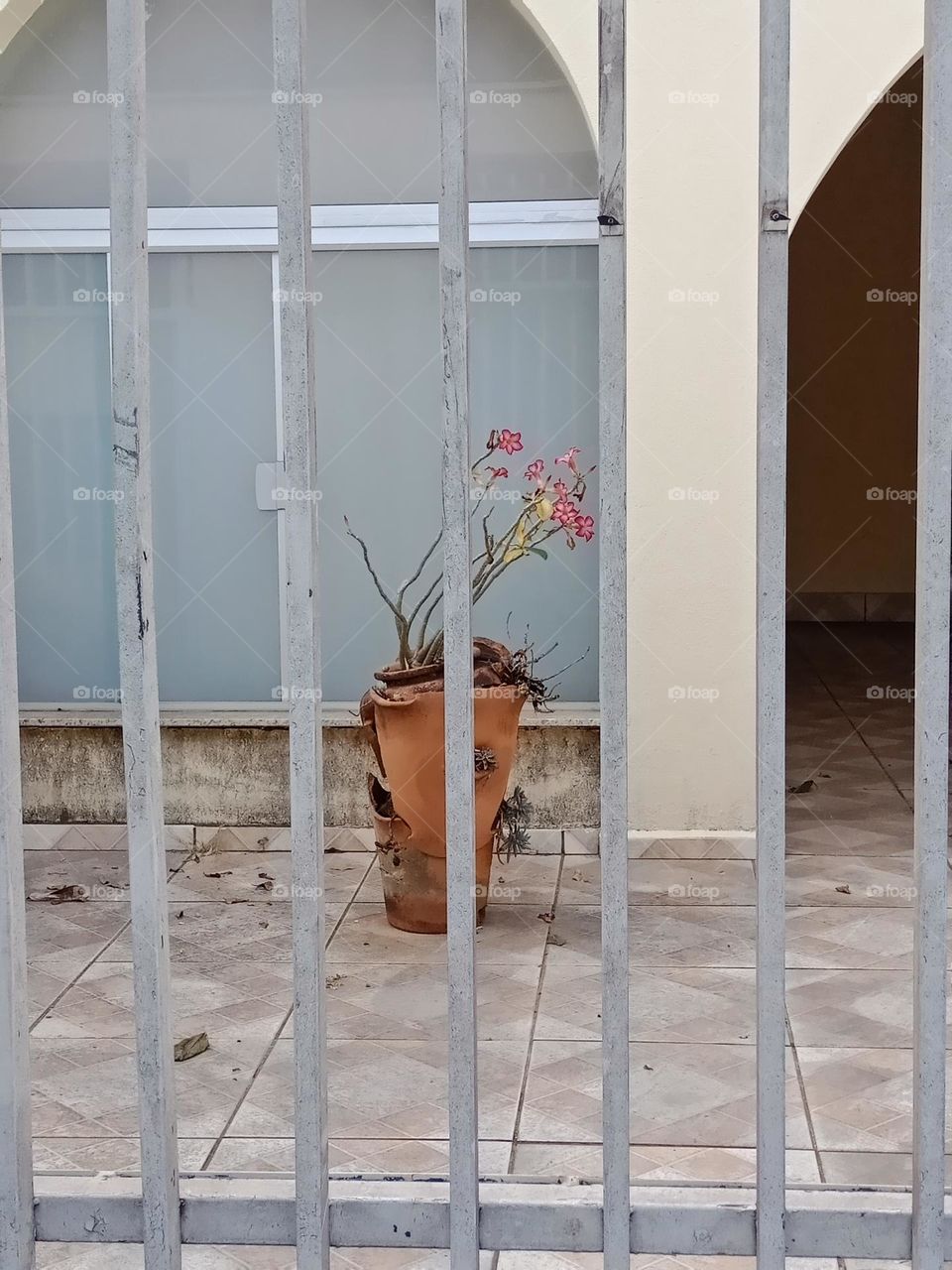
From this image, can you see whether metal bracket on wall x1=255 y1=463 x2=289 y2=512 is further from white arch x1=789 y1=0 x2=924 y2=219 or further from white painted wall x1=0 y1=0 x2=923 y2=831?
white arch x1=789 y1=0 x2=924 y2=219

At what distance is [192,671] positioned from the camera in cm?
605

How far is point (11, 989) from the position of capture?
1711 millimetres

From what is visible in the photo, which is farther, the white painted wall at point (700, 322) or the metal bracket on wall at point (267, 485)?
the metal bracket on wall at point (267, 485)

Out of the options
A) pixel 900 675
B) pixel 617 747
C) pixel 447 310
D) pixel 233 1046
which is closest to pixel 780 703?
pixel 617 747

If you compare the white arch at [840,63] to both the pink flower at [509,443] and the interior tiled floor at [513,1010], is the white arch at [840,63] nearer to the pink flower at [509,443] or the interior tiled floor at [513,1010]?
the pink flower at [509,443]

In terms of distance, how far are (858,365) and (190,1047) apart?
28.1 feet

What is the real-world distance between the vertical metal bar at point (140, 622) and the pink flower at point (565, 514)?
9.22ft

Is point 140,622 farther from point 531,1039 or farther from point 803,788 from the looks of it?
point 803,788

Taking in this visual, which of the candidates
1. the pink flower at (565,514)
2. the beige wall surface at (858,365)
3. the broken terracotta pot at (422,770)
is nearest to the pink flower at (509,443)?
the pink flower at (565,514)

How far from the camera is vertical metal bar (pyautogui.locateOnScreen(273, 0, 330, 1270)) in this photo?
158cm

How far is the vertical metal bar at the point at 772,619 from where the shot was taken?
5.08 feet

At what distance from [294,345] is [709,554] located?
3641mm

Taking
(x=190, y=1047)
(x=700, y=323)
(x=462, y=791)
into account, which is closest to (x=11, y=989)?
(x=462, y=791)

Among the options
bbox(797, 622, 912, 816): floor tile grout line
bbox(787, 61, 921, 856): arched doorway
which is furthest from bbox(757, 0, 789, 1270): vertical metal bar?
bbox(787, 61, 921, 856): arched doorway
